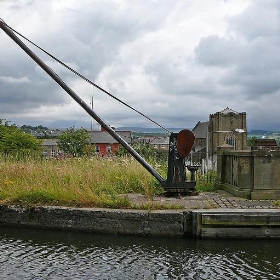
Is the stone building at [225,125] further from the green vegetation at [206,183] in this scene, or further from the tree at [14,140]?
the green vegetation at [206,183]

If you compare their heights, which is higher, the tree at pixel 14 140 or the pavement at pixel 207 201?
the tree at pixel 14 140

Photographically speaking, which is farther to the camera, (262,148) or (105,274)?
(262,148)

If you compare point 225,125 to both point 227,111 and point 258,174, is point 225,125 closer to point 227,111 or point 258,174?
point 227,111

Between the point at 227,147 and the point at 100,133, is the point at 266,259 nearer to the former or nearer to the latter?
the point at 227,147

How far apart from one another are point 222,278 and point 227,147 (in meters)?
7.61

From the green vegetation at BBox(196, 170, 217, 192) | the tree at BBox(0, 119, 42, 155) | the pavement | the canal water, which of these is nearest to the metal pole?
the pavement

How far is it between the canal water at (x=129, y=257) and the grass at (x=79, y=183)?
1.01 meters

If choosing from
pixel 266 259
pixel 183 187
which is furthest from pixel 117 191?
pixel 266 259

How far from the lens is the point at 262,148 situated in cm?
1152

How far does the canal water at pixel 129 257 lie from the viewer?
23.2ft

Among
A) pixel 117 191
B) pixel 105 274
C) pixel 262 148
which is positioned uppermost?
pixel 262 148

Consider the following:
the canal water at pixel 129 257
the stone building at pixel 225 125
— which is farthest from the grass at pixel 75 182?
the stone building at pixel 225 125

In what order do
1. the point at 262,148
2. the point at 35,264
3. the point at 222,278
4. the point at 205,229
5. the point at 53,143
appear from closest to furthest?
the point at 222,278, the point at 35,264, the point at 205,229, the point at 262,148, the point at 53,143

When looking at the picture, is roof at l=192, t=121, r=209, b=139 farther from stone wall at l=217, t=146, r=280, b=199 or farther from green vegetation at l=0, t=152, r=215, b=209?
stone wall at l=217, t=146, r=280, b=199
